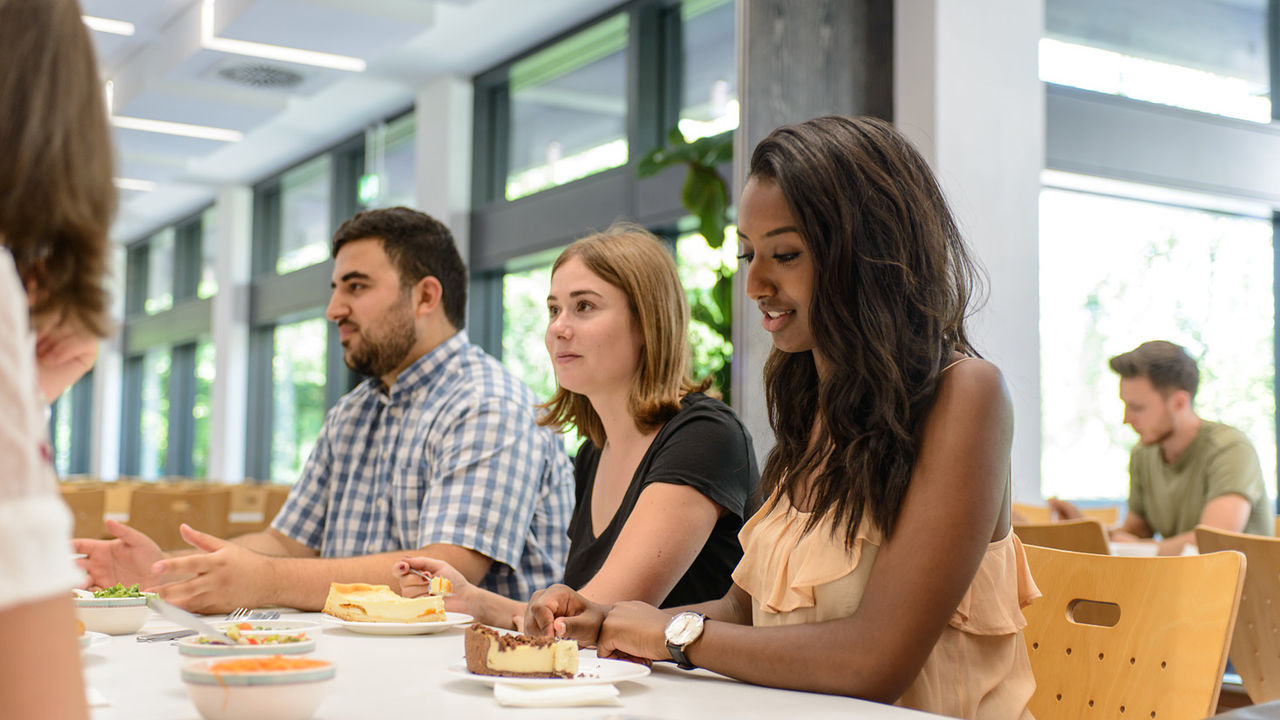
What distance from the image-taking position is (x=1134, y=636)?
1451 mm

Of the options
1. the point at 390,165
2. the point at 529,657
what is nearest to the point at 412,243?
the point at 529,657

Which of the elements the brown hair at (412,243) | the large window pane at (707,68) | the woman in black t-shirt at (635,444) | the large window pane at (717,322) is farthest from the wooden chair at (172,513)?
the large window pane at (707,68)

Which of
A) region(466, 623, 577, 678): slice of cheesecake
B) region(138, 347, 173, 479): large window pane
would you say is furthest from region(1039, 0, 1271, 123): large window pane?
region(138, 347, 173, 479): large window pane

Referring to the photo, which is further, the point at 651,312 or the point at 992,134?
the point at 992,134

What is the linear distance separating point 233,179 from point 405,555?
10623 mm

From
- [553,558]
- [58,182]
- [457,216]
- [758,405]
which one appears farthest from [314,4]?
[58,182]

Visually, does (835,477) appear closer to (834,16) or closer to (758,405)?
(758,405)

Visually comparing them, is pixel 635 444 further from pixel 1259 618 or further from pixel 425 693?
pixel 1259 618

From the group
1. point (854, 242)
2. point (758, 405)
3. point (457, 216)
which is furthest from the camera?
point (457, 216)

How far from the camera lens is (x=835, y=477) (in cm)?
129

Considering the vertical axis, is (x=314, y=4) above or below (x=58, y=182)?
above

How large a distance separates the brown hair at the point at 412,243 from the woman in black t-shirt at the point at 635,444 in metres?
0.52

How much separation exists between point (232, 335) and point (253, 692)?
1166 centimetres

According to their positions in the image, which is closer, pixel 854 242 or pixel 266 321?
pixel 854 242
